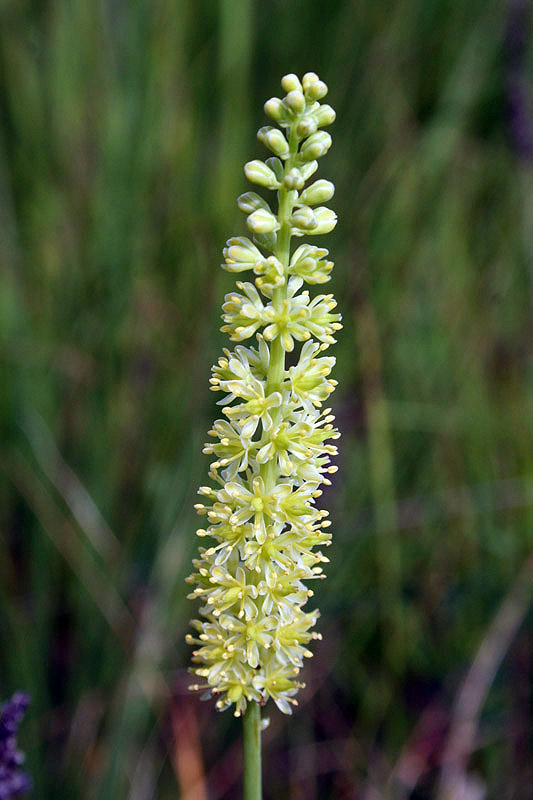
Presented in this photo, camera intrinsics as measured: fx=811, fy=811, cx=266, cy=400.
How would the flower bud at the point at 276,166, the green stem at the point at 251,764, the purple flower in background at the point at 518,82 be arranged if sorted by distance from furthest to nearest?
the purple flower in background at the point at 518,82, the flower bud at the point at 276,166, the green stem at the point at 251,764

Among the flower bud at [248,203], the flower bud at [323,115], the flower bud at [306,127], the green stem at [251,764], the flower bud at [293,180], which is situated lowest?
the green stem at [251,764]

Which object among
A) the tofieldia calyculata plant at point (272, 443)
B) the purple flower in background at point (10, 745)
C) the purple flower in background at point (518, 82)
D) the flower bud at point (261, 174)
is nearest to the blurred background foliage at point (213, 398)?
the purple flower in background at point (518, 82)

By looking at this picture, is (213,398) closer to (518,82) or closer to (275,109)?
(275,109)

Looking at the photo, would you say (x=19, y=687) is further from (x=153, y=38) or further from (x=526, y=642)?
(x=153, y=38)

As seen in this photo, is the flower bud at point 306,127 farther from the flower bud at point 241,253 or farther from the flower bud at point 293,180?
the flower bud at point 241,253

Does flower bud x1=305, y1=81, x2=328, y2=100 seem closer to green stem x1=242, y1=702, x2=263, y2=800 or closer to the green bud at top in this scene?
the green bud at top

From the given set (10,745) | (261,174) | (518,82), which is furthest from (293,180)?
(518,82)
